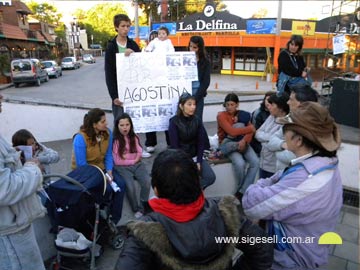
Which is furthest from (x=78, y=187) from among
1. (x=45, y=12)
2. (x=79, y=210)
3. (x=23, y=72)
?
(x=45, y=12)

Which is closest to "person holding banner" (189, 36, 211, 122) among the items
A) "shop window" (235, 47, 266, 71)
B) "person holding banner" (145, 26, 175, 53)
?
"person holding banner" (145, 26, 175, 53)

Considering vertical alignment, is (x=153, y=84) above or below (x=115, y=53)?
below

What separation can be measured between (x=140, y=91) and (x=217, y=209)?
10.9ft

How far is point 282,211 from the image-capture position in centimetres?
175

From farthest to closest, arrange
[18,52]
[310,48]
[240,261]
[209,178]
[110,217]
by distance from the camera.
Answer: [18,52] → [310,48] → [209,178] → [110,217] → [240,261]

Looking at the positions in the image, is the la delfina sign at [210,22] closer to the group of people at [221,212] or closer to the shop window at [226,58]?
the shop window at [226,58]

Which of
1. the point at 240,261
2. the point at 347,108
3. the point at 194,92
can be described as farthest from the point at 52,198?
the point at 347,108

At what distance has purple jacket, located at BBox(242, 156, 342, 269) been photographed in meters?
1.68

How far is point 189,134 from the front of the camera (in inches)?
156

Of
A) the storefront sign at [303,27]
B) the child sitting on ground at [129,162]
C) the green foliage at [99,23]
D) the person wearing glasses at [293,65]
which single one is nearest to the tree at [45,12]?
the green foliage at [99,23]

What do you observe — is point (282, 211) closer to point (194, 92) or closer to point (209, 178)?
point (209, 178)

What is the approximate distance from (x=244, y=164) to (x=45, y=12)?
228ft

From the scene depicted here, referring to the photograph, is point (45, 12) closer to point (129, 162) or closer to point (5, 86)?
point (5, 86)

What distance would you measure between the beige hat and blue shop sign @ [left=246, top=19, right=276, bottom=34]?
25.5 metres
